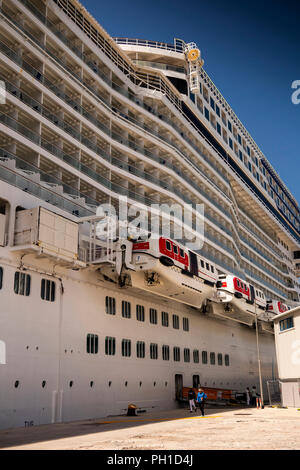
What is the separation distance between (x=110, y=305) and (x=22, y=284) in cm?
639

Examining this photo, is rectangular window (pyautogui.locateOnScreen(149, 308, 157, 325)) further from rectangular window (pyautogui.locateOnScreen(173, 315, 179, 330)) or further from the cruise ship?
rectangular window (pyautogui.locateOnScreen(173, 315, 179, 330))

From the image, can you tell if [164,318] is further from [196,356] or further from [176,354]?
[196,356]

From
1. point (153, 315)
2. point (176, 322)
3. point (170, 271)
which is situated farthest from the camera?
point (176, 322)

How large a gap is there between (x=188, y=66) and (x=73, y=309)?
25936 mm

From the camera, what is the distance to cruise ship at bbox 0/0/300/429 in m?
18.1

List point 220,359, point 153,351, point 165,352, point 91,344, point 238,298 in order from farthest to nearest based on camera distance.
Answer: point 220,359, point 238,298, point 165,352, point 153,351, point 91,344

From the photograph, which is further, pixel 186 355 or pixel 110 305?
pixel 186 355

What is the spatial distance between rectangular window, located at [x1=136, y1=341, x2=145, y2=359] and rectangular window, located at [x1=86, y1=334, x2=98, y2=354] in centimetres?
399

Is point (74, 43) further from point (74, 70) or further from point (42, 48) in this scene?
point (42, 48)

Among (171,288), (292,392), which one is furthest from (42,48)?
(292,392)

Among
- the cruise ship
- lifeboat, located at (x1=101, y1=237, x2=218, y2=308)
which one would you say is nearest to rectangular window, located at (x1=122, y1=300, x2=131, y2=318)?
the cruise ship

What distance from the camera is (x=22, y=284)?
59.0 ft

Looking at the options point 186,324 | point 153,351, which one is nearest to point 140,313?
point 153,351

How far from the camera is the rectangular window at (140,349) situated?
2489 centimetres
